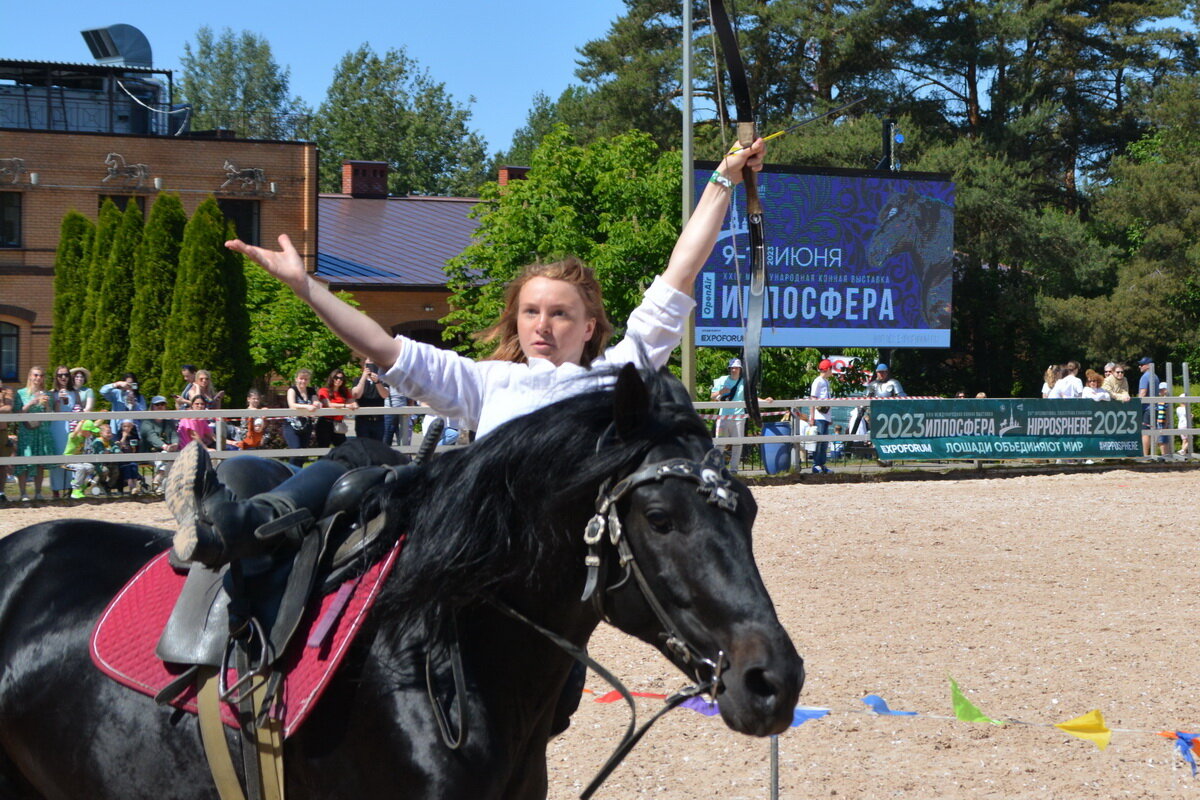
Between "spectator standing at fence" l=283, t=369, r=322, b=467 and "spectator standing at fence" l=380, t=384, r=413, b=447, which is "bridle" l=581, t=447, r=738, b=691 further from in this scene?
"spectator standing at fence" l=380, t=384, r=413, b=447

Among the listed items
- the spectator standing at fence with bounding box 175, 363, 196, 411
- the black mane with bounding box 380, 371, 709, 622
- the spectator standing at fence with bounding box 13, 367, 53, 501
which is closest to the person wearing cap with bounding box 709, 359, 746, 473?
the spectator standing at fence with bounding box 175, 363, 196, 411

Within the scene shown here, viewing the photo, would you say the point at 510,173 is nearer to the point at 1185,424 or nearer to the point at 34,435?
the point at 1185,424

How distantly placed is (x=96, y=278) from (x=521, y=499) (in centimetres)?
2477

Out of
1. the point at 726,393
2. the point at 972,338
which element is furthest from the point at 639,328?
the point at 972,338

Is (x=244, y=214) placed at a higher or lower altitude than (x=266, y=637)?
higher

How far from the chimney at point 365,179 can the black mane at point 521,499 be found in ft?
131

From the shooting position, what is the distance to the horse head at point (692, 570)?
227 centimetres

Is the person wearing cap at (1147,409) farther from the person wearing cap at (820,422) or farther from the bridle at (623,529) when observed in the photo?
the bridle at (623,529)

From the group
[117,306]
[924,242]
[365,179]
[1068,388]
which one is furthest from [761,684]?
[365,179]

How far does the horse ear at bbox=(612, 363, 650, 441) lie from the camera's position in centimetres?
247

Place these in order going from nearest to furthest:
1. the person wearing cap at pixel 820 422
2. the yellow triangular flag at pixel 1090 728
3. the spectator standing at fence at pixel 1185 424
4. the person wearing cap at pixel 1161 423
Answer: the yellow triangular flag at pixel 1090 728, the person wearing cap at pixel 820 422, the spectator standing at fence at pixel 1185 424, the person wearing cap at pixel 1161 423

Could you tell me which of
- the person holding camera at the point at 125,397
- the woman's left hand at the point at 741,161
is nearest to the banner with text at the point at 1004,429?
the person holding camera at the point at 125,397

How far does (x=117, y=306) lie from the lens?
2459cm

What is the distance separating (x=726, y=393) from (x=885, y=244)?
7.05 metres
